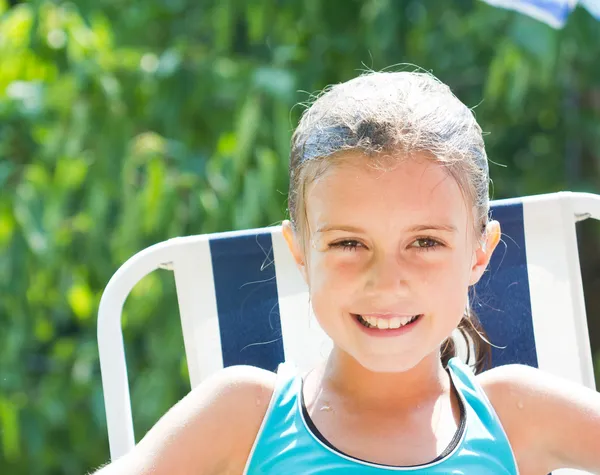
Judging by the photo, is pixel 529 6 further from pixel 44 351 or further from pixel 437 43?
pixel 44 351

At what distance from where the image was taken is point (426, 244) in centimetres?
138

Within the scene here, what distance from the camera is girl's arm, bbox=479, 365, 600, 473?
1.43 meters

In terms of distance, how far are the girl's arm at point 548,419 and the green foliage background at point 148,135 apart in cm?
134

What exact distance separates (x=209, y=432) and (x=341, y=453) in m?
0.18

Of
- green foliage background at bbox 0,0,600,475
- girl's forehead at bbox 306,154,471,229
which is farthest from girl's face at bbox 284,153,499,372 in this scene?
green foliage background at bbox 0,0,600,475

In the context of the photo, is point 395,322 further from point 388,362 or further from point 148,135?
point 148,135

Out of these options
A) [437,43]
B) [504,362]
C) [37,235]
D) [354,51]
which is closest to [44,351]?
[37,235]

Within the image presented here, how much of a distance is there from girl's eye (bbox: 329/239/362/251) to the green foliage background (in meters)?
1.35

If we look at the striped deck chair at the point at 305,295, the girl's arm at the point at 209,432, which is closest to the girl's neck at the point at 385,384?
the girl's arm at the point at 209,432

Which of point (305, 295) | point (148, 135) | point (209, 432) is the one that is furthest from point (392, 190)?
point (148, 135)

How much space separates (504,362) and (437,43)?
5.33ft

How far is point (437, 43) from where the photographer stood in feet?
10.6

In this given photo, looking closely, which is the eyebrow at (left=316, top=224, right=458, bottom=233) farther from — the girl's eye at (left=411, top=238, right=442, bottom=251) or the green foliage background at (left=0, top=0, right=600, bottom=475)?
the green foliage background at (left=0, top=0, right=600, bottom=475)

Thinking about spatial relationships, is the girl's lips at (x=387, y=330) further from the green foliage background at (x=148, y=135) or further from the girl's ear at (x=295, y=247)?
the green foliage background at (x=148, y=135)
